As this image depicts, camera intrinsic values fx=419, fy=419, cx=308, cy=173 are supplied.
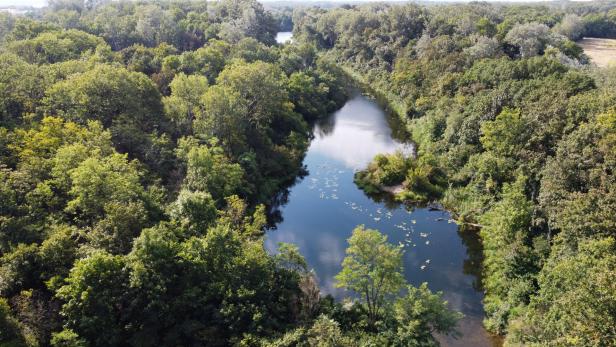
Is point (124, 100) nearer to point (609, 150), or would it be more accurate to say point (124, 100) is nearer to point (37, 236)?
point (37, 236)

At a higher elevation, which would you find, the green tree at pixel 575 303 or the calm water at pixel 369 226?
the green tree at pixel 575 303

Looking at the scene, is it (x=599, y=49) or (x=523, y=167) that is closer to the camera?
(x=523, y=167)

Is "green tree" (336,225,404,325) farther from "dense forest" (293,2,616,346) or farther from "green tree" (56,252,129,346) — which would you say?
"green tree" (56,252,129,346)

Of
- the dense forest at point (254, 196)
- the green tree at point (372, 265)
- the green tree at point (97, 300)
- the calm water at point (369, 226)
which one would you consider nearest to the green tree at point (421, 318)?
the dense forest at point (254, 196)

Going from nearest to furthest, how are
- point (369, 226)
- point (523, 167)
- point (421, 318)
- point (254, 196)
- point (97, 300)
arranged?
point (97, 300) < point (421, 318) < point (523, 167) < point (369, 226) < point (254, 196)

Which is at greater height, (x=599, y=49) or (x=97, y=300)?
(x=97, y=300)

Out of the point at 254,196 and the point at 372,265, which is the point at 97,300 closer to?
the point at 372,265

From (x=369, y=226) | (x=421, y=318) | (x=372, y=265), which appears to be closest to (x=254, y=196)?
(x=369, y=226)

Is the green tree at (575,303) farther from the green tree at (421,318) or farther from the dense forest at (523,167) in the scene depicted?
the green tree at (421,318)
